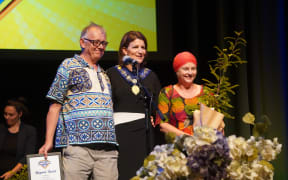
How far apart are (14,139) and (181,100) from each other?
6.69 ft

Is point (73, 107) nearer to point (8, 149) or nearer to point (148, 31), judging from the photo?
point (8, 149)

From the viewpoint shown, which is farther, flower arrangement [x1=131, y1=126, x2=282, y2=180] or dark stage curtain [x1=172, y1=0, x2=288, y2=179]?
dark stage curtain [x1=172, y1=0, x2=288, y2=179]

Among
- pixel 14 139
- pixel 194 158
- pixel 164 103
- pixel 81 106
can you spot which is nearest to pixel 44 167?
pixel 81 106

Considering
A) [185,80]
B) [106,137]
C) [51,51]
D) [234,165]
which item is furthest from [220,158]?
[51,51]

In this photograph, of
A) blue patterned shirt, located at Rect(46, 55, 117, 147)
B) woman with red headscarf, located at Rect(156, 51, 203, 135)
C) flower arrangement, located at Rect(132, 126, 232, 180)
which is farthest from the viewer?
woman with red headscarf, located at Rect(156, 51, 203, 135)

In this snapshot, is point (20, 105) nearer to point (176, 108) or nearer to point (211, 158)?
point (176, 108)

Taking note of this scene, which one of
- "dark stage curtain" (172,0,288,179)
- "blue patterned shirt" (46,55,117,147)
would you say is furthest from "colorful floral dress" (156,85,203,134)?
"dark stage curtain" (172,0,288,179)

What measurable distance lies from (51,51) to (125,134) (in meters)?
1.82

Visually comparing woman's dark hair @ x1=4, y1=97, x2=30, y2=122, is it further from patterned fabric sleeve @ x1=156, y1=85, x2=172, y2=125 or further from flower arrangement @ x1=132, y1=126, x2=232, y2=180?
flower arrangement @ x1=132, y1=126, x2=232, y2=180

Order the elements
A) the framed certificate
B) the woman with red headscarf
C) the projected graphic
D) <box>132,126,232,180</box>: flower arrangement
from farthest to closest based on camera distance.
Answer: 1. the projected graphic
2. the woman with red headscarf
3. the framed certificate
4. <box>132,126,232,180</box>: flower arrangement

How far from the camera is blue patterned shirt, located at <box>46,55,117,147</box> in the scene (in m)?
2.63

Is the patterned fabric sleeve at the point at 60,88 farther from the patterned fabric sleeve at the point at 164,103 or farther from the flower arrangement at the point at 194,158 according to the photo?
the flower arrangement at the point at 194,158

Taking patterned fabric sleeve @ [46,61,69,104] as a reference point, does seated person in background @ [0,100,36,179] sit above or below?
below

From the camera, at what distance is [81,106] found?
8.68ft
